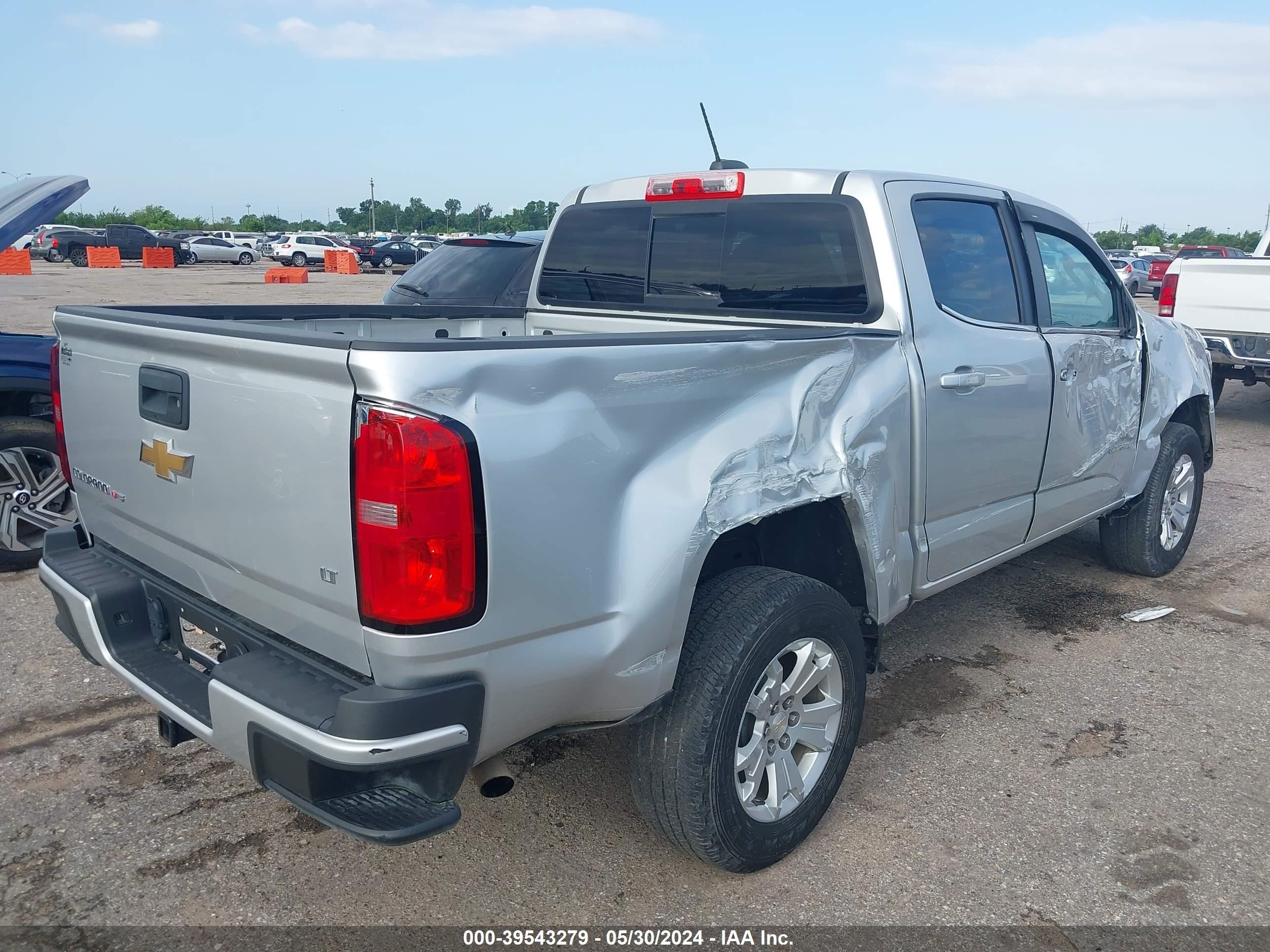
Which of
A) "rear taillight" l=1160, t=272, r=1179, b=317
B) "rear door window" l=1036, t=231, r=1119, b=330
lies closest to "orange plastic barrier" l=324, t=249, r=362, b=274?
"rear taillight" l=1160, t=272, r=1179, b=317

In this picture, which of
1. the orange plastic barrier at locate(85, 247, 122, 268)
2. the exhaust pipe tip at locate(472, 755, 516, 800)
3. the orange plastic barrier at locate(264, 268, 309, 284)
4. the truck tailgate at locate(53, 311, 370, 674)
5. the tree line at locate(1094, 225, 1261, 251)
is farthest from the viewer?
the tree line at locate(1094, 225, 1261, 251)

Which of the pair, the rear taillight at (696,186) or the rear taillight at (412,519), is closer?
the rear taillight at (412,519)

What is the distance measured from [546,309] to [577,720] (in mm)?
2323

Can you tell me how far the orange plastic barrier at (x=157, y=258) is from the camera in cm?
4041

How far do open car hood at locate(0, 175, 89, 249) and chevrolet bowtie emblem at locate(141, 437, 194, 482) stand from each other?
2.63 metres

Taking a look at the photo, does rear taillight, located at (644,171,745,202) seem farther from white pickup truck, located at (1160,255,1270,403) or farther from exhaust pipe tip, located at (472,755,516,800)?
white pickup truck, located at (1160,255,1270,403)

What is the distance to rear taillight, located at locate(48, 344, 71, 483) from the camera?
10.0ft

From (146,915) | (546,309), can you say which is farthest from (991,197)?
(146,915)

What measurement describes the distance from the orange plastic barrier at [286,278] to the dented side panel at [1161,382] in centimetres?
2964

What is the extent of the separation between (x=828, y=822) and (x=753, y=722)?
587 mm

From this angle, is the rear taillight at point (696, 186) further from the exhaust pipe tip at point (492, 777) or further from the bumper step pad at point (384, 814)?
the bumper step pad at point (384, 814)

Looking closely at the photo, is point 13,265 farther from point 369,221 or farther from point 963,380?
point 369,221

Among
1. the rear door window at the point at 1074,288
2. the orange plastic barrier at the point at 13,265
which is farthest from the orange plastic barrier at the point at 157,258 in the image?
the rear door window at the point at 1074,288

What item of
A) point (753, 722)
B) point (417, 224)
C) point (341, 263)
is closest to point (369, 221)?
point (417, 224)
